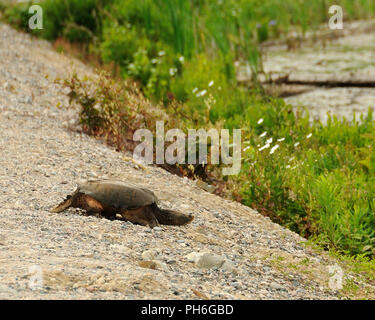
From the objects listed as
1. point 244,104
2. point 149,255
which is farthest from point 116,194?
point 244,104

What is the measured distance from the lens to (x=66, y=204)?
11.6 ft

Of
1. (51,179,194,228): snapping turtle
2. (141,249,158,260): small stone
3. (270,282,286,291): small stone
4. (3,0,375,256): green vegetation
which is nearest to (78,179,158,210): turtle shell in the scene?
(51,179,194,228): snapping turtle

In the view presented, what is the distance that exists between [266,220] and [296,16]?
21.7ft

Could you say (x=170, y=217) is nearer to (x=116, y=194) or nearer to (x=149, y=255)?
(x=116, y=194)

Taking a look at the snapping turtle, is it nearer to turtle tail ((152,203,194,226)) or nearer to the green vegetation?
turtle tail ((152,203,194,226))

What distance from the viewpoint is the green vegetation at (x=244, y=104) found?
4.38 m

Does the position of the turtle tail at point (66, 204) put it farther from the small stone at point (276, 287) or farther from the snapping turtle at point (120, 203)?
the small stone at point (276, 287)

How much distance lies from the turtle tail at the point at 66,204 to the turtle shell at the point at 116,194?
6 cm

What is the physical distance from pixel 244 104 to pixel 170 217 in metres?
3.06

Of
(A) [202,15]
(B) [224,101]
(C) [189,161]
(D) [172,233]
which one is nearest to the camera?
(D) [172,233]

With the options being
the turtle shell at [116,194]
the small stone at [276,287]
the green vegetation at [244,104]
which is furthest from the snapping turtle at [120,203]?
the green vegetation at [244,104]

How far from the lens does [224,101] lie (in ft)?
21.6

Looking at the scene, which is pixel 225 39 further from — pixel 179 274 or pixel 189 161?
pixel 179 274

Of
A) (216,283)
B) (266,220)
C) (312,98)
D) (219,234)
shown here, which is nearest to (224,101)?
(312,98)
